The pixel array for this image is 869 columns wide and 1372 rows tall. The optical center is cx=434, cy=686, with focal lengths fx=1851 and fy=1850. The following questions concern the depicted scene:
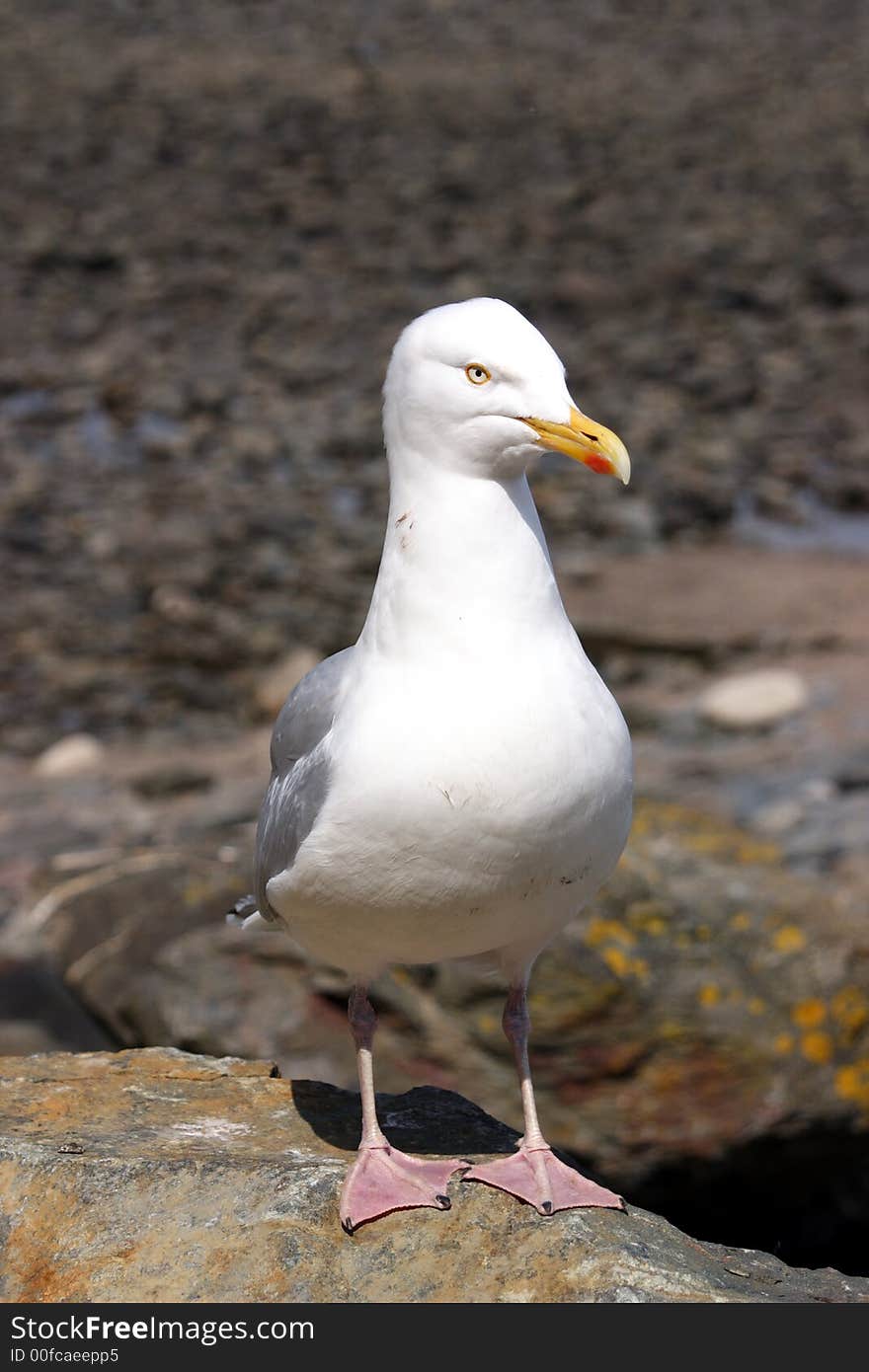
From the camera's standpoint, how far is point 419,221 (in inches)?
969

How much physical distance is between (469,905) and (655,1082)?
2.48 m

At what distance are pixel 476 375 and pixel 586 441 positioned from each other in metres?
0.36

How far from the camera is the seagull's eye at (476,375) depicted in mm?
4938

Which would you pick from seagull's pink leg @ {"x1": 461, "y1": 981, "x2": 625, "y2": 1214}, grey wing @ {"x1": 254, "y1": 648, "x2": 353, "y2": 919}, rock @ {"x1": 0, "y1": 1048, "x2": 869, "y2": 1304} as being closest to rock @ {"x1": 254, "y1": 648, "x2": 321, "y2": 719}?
grey wing @ {"x1": 254, "y1": 648, "x2": 353, "y2": 919}

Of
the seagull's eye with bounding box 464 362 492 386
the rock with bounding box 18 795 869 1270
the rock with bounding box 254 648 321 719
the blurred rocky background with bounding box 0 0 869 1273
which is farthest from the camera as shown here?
the rock with bounding box 254 648 321 719

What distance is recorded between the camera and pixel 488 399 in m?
4.92

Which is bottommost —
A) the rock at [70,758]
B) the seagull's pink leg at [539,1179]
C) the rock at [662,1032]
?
the rock at [70,758]

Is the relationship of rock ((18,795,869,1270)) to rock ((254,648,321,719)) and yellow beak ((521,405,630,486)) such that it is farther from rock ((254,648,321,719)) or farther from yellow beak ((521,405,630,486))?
rock ((254,648,321,719))

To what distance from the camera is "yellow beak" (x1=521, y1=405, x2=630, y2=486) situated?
15.9ft

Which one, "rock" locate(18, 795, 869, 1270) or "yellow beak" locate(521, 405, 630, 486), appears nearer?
"yellow beak" locate(521, 405, 630, 486)

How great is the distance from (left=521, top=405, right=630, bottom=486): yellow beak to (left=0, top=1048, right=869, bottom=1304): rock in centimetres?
202

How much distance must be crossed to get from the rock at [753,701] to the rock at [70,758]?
402cm

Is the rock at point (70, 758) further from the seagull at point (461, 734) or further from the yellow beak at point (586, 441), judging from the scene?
the yellow beak at point (586, 441)

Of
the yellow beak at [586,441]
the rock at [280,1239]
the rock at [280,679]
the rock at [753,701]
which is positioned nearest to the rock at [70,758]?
the rock at [280,679]
